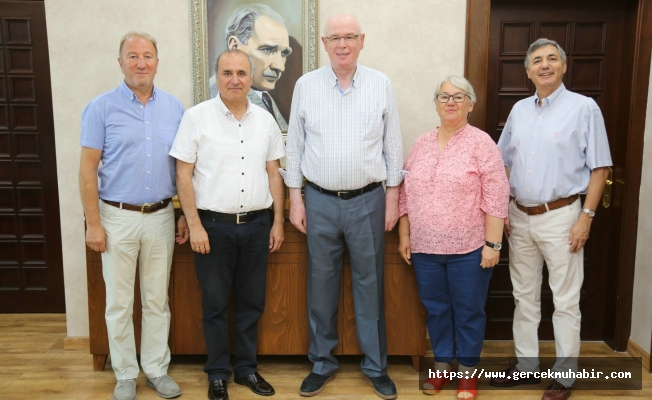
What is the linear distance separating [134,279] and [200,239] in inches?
17.0

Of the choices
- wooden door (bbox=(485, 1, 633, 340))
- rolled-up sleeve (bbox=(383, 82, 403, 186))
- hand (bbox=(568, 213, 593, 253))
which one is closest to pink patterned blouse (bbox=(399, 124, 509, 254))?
rolled-up sleeve (bbox=(383, 82, 403, 186))

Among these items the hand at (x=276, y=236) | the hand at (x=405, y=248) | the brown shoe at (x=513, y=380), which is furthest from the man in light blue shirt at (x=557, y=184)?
the hand at (x=276, y=236)

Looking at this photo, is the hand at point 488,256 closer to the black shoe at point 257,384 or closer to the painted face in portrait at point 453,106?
the painted face in portrait at point 453,106

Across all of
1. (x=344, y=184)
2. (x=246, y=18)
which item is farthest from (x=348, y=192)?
(x=246, y=18)

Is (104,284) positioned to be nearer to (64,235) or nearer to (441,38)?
(64,235)

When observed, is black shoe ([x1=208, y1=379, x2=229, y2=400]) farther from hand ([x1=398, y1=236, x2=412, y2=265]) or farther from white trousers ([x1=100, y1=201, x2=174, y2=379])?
hand ([x1=398, y1=236, x2=412, y2=265])

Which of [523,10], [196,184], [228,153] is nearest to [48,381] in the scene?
[196,184]

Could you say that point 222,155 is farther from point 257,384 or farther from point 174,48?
point 257,384

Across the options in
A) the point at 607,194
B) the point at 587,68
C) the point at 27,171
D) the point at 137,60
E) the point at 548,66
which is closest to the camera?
the point at 137,60

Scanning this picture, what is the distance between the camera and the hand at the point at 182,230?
271 centimetres

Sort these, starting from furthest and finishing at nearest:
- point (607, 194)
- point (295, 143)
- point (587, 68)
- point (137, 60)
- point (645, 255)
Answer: point (587, 68) → point (607, 194) → point (645, 255) → point (295, 143) → point (137, 60)

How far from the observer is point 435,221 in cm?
252

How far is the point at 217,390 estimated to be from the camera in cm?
264

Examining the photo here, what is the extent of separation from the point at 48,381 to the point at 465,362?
2190 millimetres
